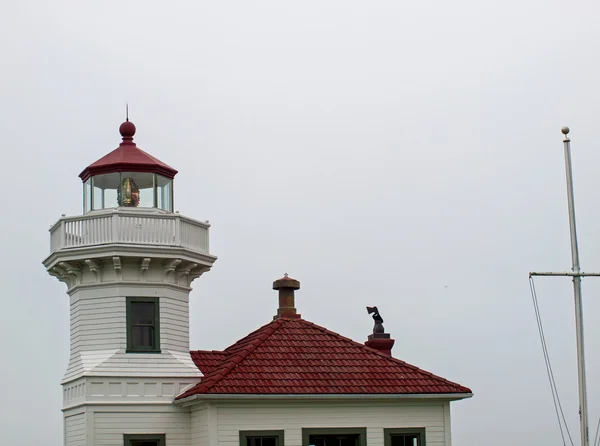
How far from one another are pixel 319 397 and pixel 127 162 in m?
6.56

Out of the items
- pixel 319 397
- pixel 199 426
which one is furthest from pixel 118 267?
pixel 319 397

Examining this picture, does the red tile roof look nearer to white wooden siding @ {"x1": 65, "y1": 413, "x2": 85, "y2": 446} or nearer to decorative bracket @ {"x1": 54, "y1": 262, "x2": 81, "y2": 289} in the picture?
white wooden siding @ {"x1": 65, "y1": 413, "x2": 85, "y2": 446}

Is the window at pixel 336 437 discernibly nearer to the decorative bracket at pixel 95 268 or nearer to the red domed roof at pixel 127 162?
the decorative bracket at pixel 95 268

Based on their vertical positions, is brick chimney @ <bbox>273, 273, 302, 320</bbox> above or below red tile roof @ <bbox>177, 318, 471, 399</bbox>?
above

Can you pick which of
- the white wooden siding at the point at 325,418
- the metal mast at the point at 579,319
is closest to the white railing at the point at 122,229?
the white wooden siding at the point at 325,418

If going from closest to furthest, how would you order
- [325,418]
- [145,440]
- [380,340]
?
[145,440] < [325,418] < [380,340]

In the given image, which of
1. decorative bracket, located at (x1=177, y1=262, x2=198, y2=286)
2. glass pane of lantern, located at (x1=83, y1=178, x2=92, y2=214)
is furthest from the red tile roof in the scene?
glass pane of lantern, located at (x1=83, y1=178, x2=92, y2=214)

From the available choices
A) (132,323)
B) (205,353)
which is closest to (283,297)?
(205,353)

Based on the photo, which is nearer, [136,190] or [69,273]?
[69,273]

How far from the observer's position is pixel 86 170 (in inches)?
1086

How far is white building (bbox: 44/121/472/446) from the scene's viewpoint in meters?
25.6

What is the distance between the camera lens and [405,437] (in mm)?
26625

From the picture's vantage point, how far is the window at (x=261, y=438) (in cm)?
2536

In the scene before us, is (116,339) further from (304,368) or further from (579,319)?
(579,319)
